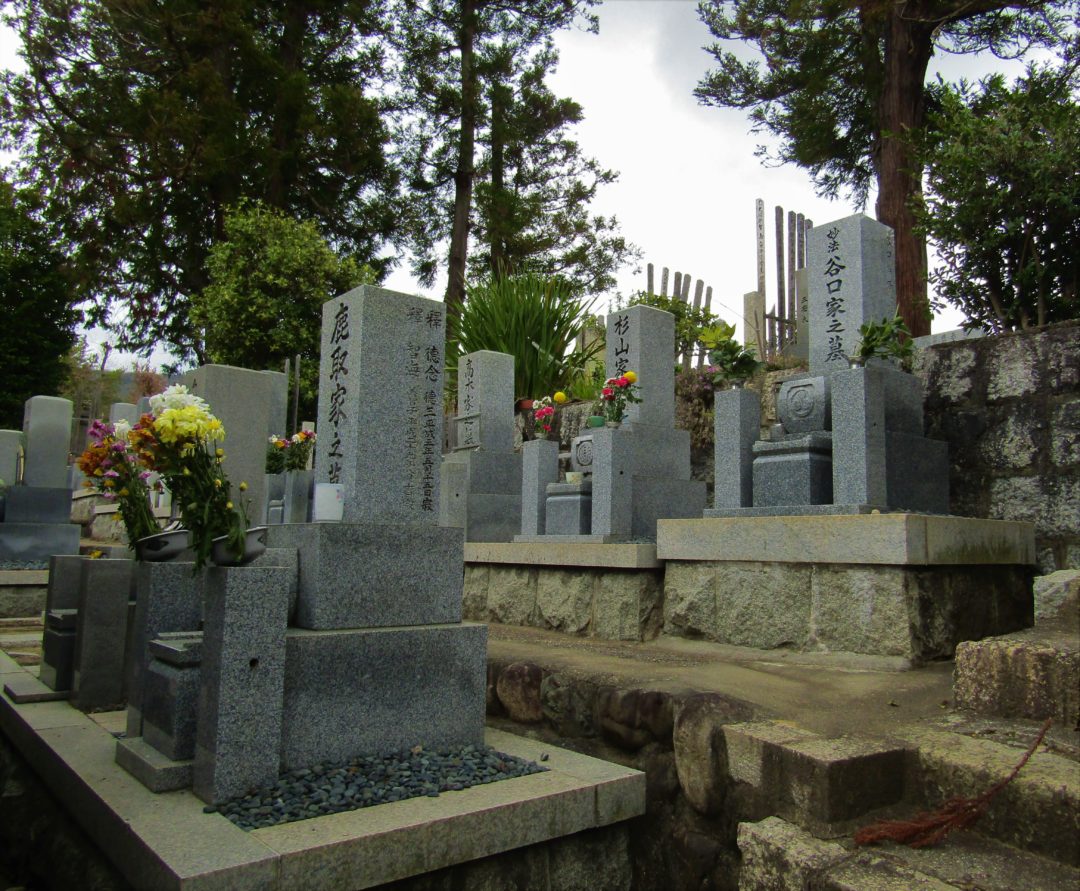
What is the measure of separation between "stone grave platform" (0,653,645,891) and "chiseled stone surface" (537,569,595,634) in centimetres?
210

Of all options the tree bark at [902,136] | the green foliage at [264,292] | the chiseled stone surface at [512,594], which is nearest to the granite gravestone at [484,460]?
the chiseled stone surface at [512,594]

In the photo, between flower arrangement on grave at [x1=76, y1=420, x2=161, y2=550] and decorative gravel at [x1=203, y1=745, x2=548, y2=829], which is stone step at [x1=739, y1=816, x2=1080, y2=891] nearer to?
decorative gravel at [x1=203, y1=745, x2=548, y2=829]

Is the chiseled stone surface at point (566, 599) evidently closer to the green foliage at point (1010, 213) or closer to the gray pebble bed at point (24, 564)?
the green foliage at point (1010, 213)

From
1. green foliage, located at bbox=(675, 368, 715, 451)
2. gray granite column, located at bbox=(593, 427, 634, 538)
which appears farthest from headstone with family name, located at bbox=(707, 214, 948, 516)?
green foliage, located at bbox=(675, 368, 715, 451)

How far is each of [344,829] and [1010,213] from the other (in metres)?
5.64

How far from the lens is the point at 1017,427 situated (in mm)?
4848

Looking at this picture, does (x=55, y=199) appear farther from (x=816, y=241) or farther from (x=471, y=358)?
(x=816, y=241)

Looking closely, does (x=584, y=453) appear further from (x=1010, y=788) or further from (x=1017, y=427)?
(x=1010, y=788)

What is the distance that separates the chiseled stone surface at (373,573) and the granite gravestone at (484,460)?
135 inches

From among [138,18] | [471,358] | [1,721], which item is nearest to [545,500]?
[471,358]

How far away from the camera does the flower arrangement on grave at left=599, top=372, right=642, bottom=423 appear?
6.12 metres

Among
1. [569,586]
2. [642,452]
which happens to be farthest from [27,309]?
[569,586]

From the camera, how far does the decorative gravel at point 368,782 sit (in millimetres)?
2471

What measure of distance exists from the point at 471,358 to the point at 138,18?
12.1 metres
